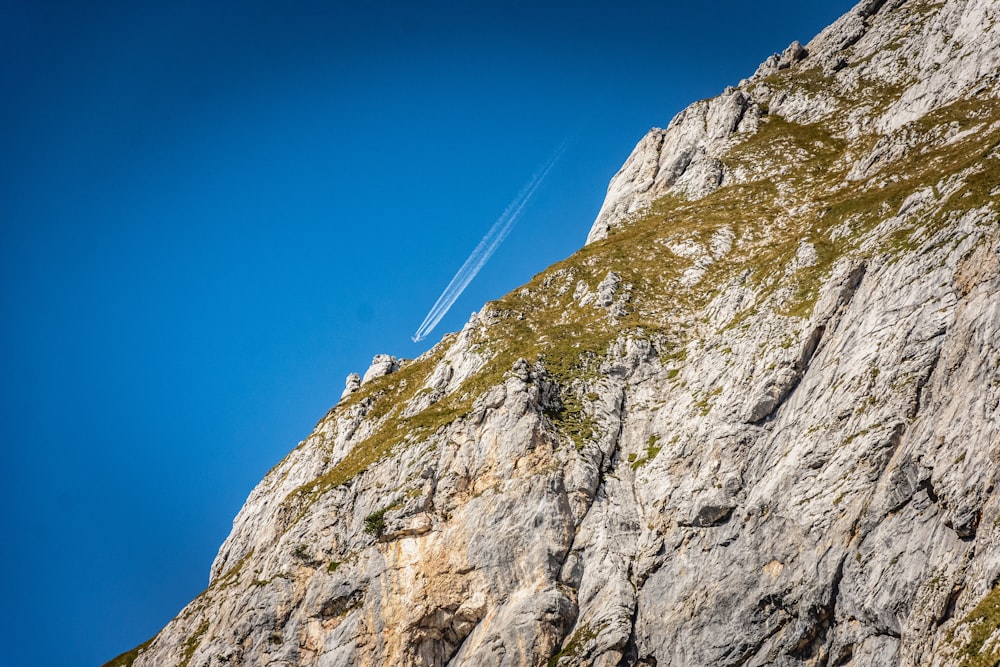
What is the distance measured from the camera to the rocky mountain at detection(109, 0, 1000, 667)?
1206 inches

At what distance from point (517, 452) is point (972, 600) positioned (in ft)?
89.5

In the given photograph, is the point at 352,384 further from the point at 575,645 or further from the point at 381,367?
the point at 575,645

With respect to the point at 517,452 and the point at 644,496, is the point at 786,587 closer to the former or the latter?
the point at 644,496

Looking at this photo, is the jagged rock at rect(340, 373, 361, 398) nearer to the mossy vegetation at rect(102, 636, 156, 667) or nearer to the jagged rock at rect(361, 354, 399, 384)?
the jagged rock at rect(361, 354, 399, 384)

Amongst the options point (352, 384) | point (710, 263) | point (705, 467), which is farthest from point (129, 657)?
point (710, 263)

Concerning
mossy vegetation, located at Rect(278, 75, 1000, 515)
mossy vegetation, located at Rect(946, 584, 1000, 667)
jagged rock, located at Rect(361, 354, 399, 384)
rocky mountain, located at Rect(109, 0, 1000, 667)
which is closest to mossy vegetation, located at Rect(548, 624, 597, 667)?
rocky mountain, located at Rect(109, 0, 1000, 667)

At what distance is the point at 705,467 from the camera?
41125 mm

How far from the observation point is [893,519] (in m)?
30.7

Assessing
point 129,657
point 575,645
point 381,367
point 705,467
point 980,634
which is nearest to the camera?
point 980,634

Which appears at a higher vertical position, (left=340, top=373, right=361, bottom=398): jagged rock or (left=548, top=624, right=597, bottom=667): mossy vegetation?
(left=340, top=373, right=361, bottom=398): jagged rock

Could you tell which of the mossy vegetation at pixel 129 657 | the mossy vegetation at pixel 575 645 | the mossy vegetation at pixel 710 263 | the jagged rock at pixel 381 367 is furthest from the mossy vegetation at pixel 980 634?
the jagged rock at pixel 381 367

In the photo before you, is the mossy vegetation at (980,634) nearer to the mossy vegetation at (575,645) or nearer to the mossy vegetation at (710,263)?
the mossy vegetation at (575,645)

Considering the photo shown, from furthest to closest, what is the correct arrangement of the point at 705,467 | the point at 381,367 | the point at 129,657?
1. the point at 381,367
2. the point at 129,657
3. the point at 705,467

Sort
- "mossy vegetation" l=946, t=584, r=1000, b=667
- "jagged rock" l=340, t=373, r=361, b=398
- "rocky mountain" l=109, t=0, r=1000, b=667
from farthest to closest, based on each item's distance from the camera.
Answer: "jagged rock" l=340, t=373, r=361, b=398 < "rocky mountain" l=109, t=0, r=1000, b=667 < "mossy vegetation" l=946, t=584, r=1000, b=667
